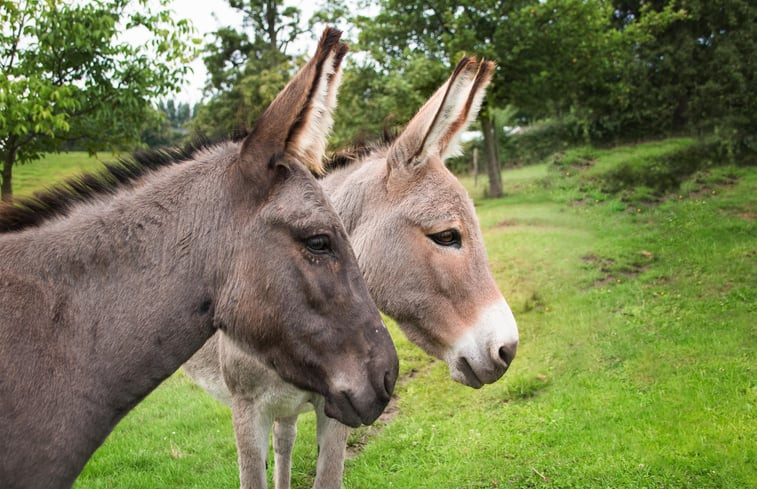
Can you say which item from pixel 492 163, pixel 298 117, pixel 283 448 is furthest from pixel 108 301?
pixel 492 163

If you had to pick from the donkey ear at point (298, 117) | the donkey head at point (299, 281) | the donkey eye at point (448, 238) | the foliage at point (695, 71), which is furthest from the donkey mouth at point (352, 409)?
the foliage at point (695, 71)

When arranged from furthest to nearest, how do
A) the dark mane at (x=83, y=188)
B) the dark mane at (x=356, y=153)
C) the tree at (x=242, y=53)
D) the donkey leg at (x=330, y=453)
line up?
the tree at (x=242, y=53), the dark mane at (x=356, y=153), the donkey leg at (x=330, y=453), the dark mane at (x=83, y=188)

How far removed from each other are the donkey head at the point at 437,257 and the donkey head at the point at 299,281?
1039 mm

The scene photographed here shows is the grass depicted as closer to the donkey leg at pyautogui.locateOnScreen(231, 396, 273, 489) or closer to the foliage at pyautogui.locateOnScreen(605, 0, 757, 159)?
the donkey leg at pyautogui.locateOnScreen(231, 396, 273, 489)

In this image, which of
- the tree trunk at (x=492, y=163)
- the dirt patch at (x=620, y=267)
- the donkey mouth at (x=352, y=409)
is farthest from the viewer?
the tree trunk at (x=492, y=163)

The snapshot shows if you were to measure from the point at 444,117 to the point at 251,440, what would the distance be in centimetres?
242

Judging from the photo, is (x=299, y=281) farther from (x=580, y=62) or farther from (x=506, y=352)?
(x=580, y=62)

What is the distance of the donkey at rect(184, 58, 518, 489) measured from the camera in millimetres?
3035

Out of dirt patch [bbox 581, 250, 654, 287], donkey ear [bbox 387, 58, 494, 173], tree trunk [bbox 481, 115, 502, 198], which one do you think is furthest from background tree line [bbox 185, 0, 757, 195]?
donkey ear [bbox 387, 58, 494, 173]

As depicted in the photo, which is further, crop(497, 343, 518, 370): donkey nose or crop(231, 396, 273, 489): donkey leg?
crop(231, 396, 273, 489): donkey leg

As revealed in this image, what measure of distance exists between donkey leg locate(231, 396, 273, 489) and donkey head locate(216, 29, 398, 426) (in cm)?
160

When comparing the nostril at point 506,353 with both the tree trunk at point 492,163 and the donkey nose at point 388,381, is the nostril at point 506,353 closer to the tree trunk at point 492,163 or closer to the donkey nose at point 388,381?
the donkey nose at point 388,381

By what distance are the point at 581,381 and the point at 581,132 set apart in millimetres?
23057

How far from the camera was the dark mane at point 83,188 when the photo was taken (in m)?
2.09
